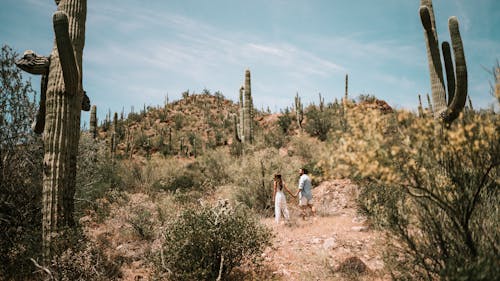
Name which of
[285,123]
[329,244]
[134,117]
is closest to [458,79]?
[329,244]

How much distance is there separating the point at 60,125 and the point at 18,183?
1616mm

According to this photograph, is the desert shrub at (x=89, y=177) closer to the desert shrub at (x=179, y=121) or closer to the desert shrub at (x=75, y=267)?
the desert shrub at (x=75, y=267)

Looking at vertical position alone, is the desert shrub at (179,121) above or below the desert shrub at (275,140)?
above

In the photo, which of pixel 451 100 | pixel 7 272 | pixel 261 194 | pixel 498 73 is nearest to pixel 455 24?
pixel 451 100

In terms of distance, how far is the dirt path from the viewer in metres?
4.73

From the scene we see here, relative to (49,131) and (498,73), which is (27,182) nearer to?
(49,131)

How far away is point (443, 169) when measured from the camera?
3082mm

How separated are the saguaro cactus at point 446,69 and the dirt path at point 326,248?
3.19 m

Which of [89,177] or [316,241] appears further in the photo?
[89,177]

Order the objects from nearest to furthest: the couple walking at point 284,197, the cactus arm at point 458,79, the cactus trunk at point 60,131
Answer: the cactus trunk at point 60,131 < the cactus arm at point 458,79 < the couple walking at point 284,197

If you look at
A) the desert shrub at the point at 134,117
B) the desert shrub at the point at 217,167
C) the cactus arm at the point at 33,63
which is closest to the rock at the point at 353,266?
the cactus arm at the point at 33,63

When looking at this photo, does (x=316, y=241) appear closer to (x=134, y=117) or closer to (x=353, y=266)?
(x=353, y=266)

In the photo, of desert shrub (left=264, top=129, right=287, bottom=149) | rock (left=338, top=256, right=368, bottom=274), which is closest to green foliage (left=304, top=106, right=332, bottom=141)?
desert shrub (left=264, top=129, right=287, bottom=149)

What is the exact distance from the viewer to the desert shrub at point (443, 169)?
8.73ft
